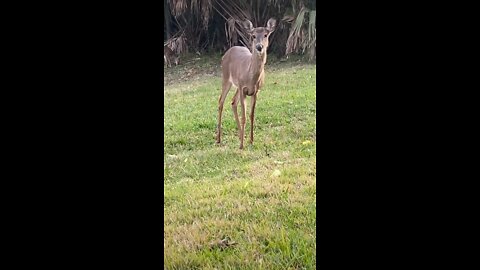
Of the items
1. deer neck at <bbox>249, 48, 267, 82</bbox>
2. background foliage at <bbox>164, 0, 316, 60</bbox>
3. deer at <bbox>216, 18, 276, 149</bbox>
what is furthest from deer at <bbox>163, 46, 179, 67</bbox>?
deer neck at <bbox>249, 48, 267, 82</bbox>

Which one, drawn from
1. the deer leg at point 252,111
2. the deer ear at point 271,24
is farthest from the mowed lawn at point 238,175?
the deer ear at point 271,24

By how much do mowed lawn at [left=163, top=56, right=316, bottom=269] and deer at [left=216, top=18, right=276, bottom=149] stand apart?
22 millimetres

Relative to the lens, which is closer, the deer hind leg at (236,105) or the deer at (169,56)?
the deer at (169,56)

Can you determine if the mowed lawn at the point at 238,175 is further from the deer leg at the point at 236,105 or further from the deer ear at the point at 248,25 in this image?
the deer ear at the point at 248,25

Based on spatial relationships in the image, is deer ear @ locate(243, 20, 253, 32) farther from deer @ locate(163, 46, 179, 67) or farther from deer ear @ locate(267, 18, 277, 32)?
deer @ locate(163, 46, 179, 67)

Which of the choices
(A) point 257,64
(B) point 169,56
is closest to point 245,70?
(A) point 257,64

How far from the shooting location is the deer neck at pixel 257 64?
1.71 m
